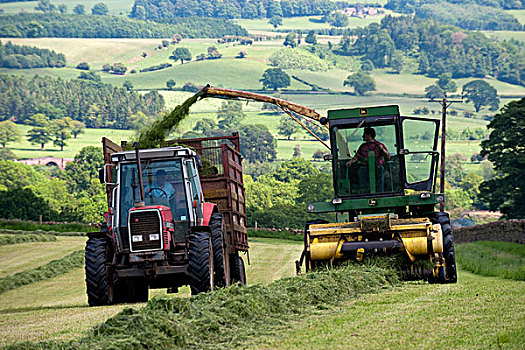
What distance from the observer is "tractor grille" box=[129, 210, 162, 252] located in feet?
43.8

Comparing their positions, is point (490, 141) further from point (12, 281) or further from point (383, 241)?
point (383, 241)

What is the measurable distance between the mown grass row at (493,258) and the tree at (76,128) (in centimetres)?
14523

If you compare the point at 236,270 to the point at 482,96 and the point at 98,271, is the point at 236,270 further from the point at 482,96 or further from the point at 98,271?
the point at 482,96

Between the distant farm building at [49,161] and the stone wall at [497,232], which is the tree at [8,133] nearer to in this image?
the distant farm building at [49,161]

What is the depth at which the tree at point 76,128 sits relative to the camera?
574 feet

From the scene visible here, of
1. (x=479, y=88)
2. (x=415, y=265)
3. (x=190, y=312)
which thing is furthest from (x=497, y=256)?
(x=479, y=88)

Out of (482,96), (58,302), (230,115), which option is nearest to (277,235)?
(58,302)

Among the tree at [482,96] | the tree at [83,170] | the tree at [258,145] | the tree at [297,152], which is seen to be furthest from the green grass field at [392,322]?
the tree at [482,96]

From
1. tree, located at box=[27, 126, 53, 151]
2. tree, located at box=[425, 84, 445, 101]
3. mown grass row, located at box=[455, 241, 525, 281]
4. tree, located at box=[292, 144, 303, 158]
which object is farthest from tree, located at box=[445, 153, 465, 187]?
mown grass row, located at box=[455, 241, 525, 281]

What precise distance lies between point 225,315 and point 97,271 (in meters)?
4.81

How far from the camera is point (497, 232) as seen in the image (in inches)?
1548

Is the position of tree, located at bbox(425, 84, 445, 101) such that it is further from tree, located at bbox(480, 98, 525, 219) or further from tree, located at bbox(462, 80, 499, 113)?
tree, located at bbox(480, 98, 525, 219)

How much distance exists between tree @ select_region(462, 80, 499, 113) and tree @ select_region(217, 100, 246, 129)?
53.7 metres

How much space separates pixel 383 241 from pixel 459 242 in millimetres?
33618
